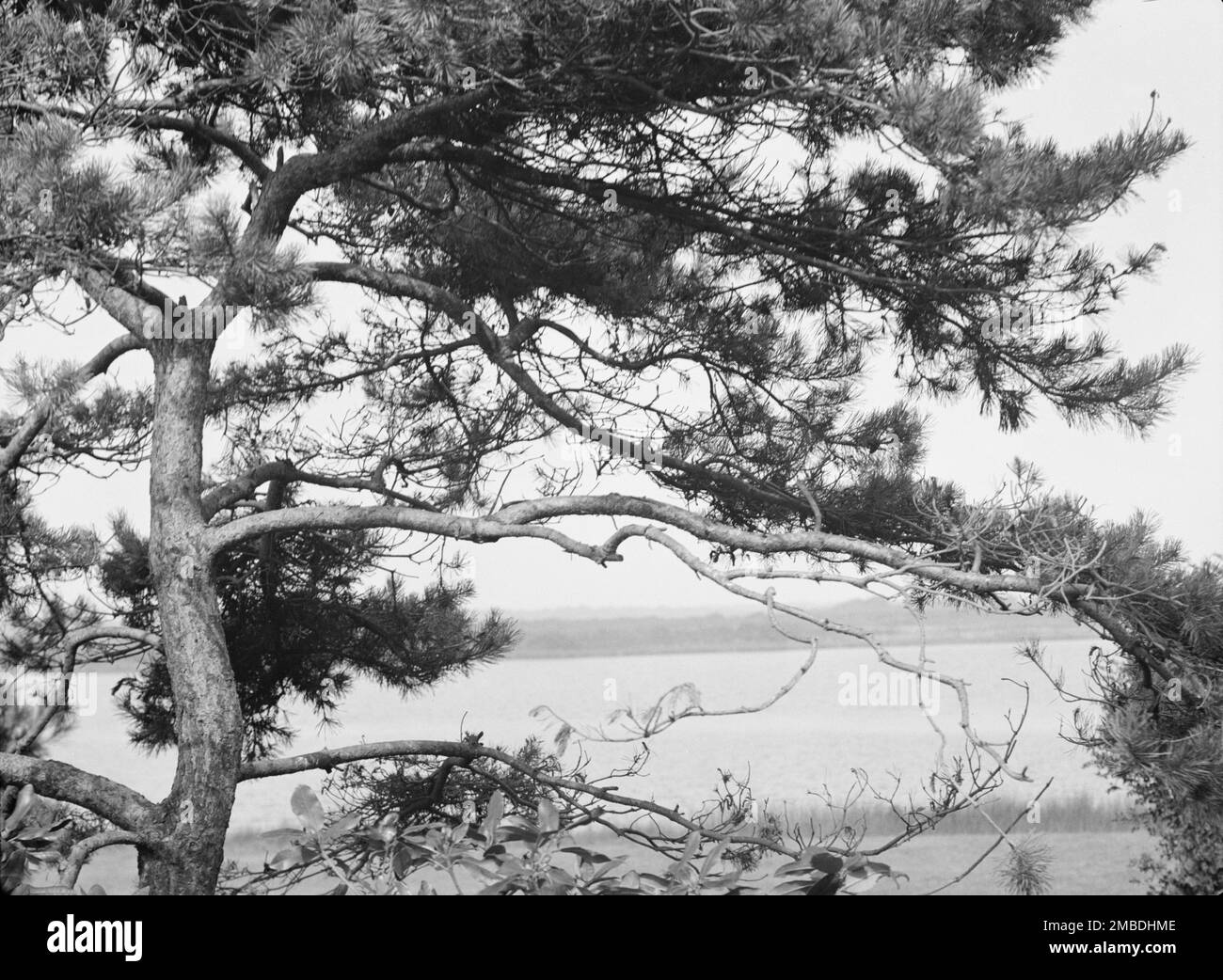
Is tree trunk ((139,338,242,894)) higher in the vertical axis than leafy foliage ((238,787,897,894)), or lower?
higher

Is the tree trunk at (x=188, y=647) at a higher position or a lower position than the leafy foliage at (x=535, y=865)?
higher

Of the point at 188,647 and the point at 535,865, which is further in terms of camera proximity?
the point at 188,647

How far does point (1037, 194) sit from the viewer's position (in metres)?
1.90

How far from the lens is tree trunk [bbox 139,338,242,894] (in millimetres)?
2273

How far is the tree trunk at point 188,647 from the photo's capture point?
7.46 ft

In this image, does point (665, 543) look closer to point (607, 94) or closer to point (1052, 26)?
point (607, 94)

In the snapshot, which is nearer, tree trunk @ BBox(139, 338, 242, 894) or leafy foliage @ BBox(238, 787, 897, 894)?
leafy foliage @ BBox(238, 787, 897, 894)

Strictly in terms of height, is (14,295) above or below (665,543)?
Answer: above

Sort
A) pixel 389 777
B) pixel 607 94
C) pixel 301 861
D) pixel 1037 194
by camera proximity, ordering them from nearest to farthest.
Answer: pixel 301 861, pixel 1037 194, pixel 607 94, pixel 389 777

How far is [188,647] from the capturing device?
240 cm

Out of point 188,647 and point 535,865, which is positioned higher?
point 188,647

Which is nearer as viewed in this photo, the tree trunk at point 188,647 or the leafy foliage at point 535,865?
the leafy foliage at point 535,865
